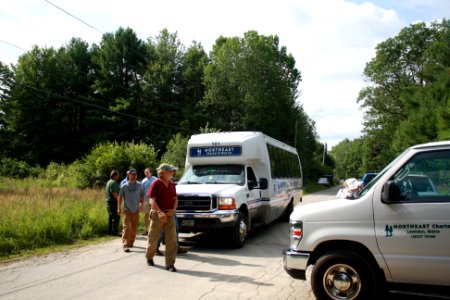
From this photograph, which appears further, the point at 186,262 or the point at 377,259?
the point at 186,262

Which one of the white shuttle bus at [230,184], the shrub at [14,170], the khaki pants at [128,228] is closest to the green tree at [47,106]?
the shrub at [14,170]

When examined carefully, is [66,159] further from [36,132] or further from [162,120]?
[162,120]

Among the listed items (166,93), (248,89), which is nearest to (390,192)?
(248,89)

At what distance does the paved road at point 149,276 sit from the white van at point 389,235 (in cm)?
90

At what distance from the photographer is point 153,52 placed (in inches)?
2221

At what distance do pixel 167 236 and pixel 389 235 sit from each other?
13.4 feet

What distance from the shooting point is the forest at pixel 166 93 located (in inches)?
1971

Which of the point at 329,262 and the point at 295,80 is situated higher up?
the point at 295,80

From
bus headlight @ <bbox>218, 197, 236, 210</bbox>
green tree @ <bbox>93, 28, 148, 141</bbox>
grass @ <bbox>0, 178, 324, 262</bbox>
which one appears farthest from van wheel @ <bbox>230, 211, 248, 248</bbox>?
green tree @ <bbox>93, 28, 148, 141</bbox>

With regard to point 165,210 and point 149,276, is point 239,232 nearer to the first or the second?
point 165,210

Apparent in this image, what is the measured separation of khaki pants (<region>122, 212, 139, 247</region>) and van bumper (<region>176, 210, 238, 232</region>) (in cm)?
116

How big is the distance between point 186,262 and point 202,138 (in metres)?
4.35

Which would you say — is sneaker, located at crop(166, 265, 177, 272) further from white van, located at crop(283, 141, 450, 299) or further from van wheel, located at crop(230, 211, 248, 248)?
white van, located at crop(283, 141, 450, 299)

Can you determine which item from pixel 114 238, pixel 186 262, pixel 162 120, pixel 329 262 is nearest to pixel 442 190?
pixel 329 262
